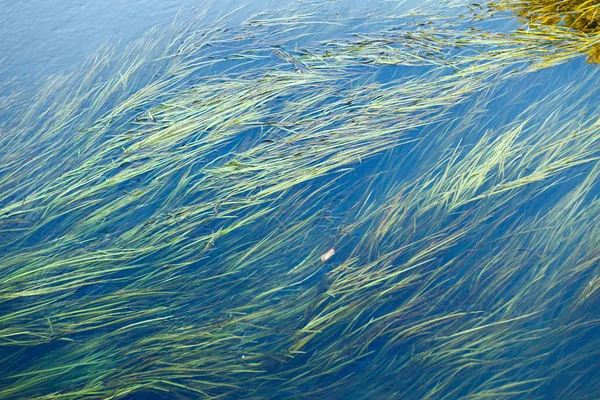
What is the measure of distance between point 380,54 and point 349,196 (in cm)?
108

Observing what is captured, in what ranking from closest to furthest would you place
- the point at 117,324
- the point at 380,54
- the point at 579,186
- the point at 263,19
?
the point at 117,324
the point at 579,186
the point at 380,54
the point at 263,19

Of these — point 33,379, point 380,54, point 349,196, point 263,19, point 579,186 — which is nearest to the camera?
point 33,379

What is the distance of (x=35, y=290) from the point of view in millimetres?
2100

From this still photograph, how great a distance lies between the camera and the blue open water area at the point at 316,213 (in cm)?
184

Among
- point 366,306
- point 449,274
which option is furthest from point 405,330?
point 449,274

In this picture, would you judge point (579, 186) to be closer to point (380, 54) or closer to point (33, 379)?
point (380, 54)

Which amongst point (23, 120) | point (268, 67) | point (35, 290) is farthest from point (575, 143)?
point (23, 120)

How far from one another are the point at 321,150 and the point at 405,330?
101 cm

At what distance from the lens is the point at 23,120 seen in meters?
2.99

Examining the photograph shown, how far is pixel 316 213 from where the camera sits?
7.57 feet

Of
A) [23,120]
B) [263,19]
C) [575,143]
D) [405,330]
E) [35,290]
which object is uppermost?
[263,19]

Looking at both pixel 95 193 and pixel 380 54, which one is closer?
pixel 95 193

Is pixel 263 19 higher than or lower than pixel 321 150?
higher

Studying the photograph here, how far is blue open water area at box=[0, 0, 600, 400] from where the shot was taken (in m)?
1.84
